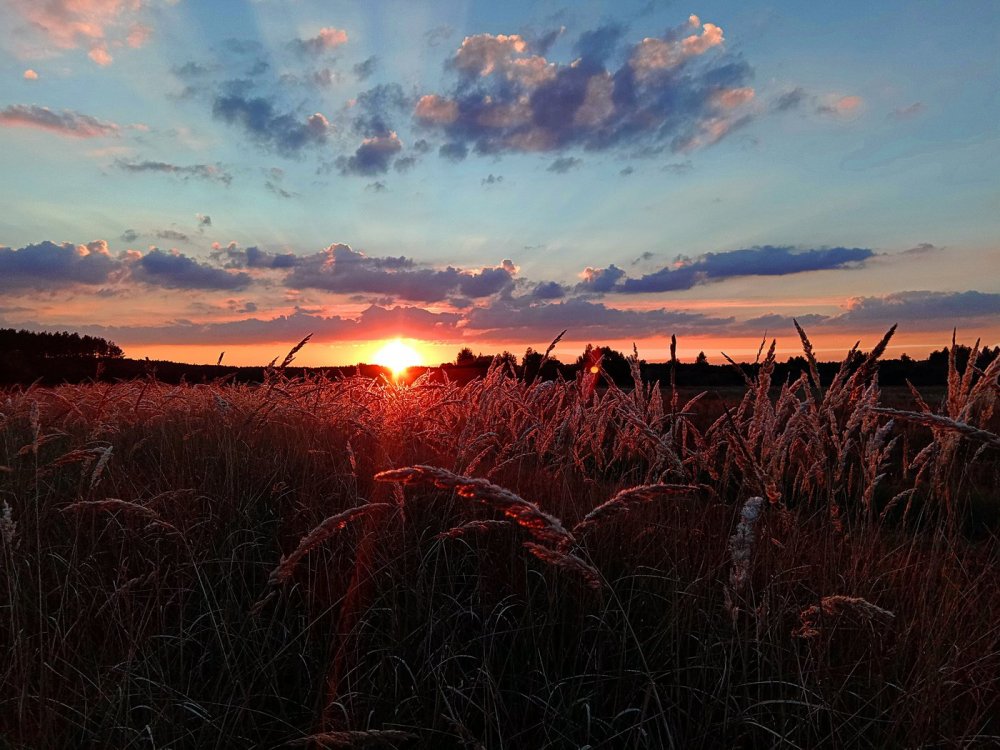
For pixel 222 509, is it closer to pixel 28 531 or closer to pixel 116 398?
pixel 28 531

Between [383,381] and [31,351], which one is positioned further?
[31,351]

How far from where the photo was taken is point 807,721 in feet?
5.53

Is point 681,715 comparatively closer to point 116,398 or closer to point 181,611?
point 181,611

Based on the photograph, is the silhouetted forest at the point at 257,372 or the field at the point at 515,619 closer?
the field at the point at 515,619

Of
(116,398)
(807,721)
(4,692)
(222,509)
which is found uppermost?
(116,398)

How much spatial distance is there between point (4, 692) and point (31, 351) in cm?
2492

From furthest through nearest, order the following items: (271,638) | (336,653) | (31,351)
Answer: (31,351), (271,638), (336,653)

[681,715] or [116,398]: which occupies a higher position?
[116,398]

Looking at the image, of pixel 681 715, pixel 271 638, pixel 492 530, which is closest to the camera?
pixel 681 715

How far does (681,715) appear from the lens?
1885mm

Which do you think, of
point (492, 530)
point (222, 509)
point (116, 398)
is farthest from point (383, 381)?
point (492, 530)

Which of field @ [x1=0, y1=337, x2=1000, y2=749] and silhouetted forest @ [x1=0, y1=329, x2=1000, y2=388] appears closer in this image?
field @ [x1=0, y1=337, x2=1000, y2=749]

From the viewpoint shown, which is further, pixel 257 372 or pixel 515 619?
pixel 257 372

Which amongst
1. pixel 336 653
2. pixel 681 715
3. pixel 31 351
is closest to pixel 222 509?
pixel 336 653
